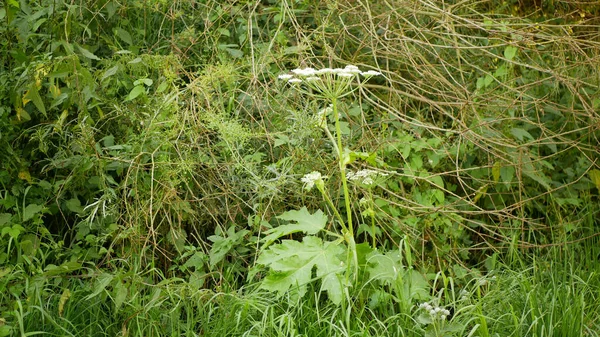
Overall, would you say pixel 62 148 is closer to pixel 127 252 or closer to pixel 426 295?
pixel 127 252

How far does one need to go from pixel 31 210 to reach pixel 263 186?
1207 mm

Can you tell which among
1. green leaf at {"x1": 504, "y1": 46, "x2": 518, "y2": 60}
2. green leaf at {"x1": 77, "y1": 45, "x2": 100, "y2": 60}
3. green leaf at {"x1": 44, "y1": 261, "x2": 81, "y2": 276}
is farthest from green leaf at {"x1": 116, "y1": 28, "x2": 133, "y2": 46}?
green leaf at {"x1": 504, "y1": 46, "x2": 518, "y2": 60}

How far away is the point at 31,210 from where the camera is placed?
4273mm

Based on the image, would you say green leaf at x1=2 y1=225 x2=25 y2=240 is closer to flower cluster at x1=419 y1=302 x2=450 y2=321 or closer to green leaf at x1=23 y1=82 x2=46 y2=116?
green leaf at x1=23 y1=82 x2=46 y2=116

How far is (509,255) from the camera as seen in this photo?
445 cm

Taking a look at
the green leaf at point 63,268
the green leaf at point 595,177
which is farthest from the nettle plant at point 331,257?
the green leaf at point 595,177

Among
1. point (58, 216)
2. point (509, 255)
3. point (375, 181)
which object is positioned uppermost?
point (375, 181)

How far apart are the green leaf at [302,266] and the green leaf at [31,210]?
1305mm

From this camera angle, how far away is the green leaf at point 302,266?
11.9 ft

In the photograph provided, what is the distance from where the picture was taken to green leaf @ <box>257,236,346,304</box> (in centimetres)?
362

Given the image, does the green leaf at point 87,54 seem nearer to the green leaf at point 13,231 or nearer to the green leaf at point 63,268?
the green leaf at point 13,231

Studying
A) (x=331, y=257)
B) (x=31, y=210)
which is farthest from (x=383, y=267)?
(x=31, y=210)

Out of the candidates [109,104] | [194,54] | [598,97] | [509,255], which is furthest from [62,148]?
[598,97]

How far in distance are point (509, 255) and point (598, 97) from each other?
1.22 metres
